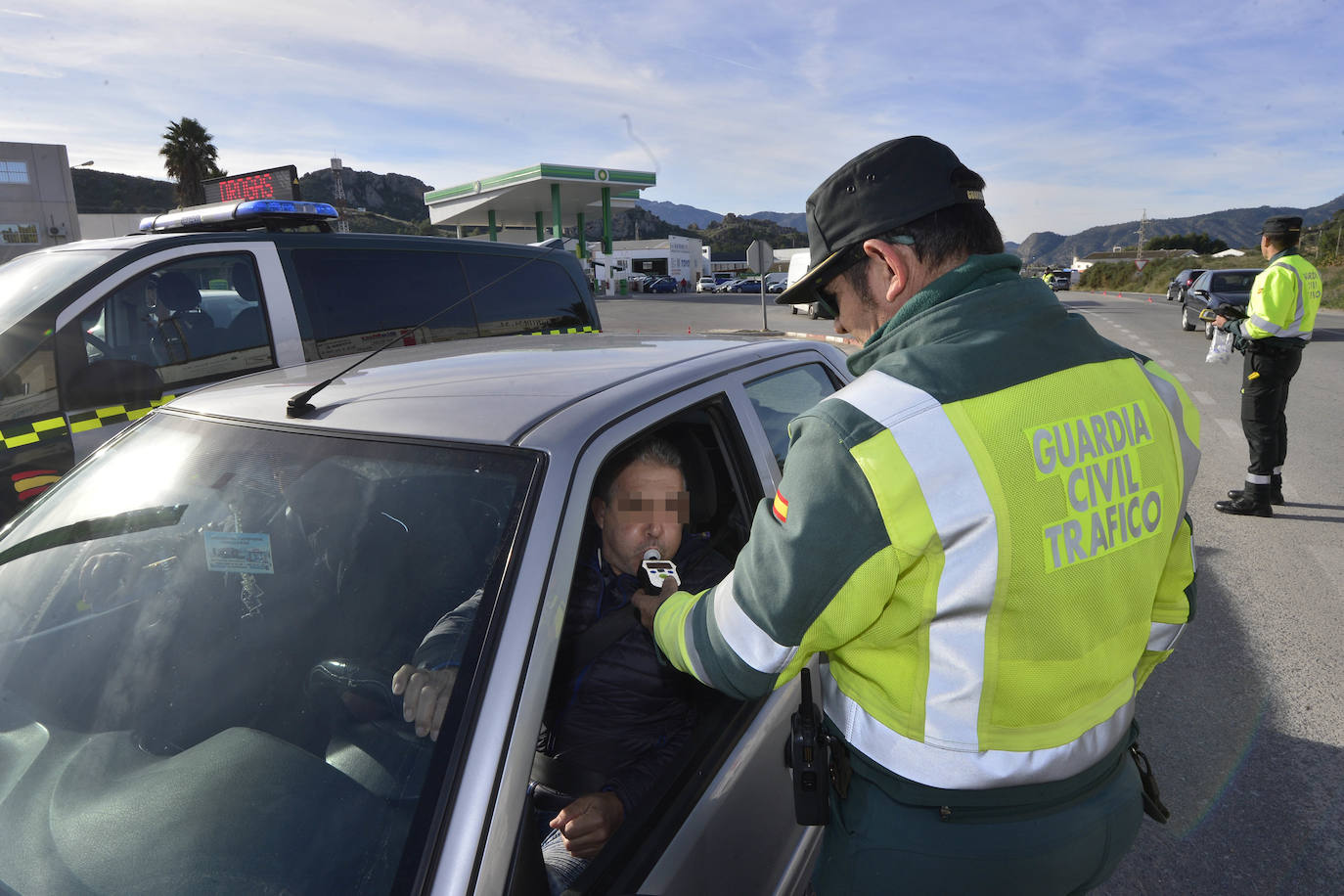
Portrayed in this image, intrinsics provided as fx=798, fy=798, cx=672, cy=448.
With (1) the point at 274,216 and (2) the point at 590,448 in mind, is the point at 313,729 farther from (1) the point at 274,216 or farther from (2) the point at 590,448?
(1) the point at 274,216

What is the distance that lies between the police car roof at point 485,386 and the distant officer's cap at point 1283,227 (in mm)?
5439

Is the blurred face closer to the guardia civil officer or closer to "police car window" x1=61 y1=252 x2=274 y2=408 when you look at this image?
the guardia civil officer

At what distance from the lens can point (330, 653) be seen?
1453 millimetres

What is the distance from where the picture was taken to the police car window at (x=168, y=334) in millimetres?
3561

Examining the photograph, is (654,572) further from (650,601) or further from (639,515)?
(639,515)

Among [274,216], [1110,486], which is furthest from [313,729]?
[274,216]

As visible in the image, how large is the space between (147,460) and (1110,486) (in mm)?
2048

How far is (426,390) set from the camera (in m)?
1.79

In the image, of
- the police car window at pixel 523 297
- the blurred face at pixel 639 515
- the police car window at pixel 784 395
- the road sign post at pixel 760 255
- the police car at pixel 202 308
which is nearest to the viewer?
the blurred face at pixel 639 515

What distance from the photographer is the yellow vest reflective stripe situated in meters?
5.59

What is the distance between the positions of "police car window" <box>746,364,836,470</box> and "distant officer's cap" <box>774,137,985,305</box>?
778 mm

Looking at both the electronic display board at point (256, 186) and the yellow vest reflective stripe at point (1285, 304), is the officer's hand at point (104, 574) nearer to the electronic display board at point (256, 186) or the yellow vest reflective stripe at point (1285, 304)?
the electronic display board at point (256, 186)

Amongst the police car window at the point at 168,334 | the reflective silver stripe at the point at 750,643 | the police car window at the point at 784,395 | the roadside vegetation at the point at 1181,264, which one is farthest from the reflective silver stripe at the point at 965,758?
the roadside vegetation at the point at 1181,264

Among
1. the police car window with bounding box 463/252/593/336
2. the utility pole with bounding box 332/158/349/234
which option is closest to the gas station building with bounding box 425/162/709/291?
the utility pole with bounding box 332/158/349/234
